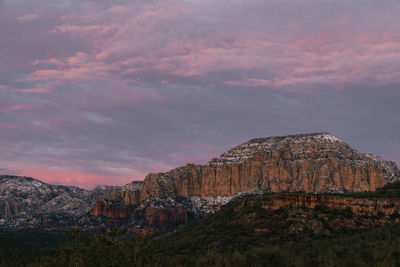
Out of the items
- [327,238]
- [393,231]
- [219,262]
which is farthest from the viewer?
[327,238]

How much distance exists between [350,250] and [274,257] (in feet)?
103

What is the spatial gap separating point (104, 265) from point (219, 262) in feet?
118

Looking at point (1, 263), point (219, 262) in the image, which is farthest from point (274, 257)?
point (1, 263)

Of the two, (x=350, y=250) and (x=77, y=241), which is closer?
(x=77, y=241)

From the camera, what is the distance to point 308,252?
525ft

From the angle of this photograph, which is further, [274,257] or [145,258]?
[274,257]

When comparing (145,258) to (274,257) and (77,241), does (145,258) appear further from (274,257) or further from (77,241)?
(274,257)

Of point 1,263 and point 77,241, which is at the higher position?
point 77,241

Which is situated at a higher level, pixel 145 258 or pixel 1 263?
pixel 145 258

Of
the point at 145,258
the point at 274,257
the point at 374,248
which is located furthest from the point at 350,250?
the point at 145,258

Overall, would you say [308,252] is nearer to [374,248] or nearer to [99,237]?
[374,248]

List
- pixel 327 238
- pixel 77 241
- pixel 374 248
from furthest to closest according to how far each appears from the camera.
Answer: pixel 327 238, pixel 374 248, pixel 77 241

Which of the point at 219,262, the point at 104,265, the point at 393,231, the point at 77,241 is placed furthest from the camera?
the point at 393,231

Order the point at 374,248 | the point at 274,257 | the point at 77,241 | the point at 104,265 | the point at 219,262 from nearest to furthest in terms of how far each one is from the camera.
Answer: the point at 104,265, the point at 77,241, the point at 219,262, the point at 274,257, the point at 374,248
